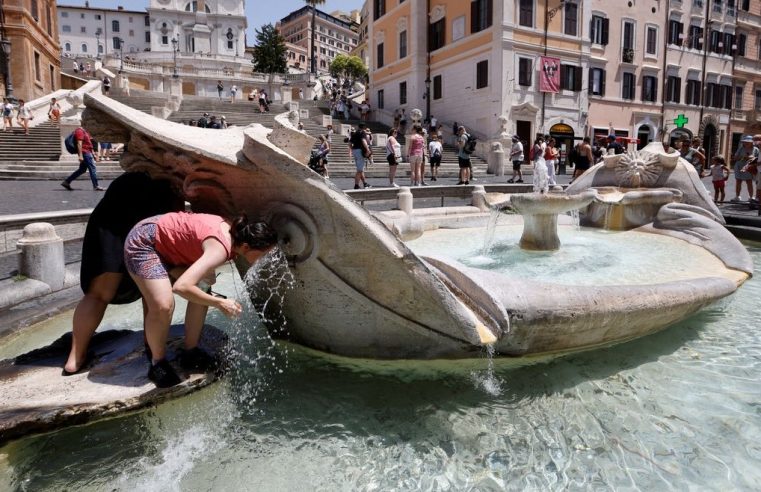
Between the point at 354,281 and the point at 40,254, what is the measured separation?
326cm

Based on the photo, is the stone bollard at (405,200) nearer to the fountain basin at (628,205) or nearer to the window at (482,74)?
the fountain basin at (628,205)

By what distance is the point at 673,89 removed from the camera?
109ft

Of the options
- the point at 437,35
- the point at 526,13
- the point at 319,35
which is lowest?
the point at 437,35

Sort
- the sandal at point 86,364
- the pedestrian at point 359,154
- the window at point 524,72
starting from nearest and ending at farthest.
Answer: the sandal at point 86,364, the pedestrian at point 359,154, the window at point 524,72

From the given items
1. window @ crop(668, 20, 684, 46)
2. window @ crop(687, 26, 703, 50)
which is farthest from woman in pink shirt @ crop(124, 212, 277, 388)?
window @ crop(687, 26, 703, 50)

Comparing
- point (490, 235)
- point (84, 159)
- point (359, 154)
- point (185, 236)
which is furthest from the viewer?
point (359, 154)

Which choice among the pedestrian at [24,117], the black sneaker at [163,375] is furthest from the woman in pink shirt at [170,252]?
the pedestrian at [24,117]

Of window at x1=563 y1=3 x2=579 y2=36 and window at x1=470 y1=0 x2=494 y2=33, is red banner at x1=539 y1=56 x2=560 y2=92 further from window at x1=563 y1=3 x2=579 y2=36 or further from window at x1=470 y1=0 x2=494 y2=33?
window at x1=470 y1=0 x2=494 y2=33

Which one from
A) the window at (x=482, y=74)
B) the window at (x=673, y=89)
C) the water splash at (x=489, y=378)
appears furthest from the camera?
the window at (x=673, y=89)

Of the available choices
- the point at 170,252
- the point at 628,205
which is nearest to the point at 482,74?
the point at 628,205

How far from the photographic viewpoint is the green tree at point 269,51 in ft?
200

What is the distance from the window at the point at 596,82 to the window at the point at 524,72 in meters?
4.86

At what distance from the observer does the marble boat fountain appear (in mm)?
2658

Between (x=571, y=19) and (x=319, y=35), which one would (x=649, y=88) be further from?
(x=319, y=35)
